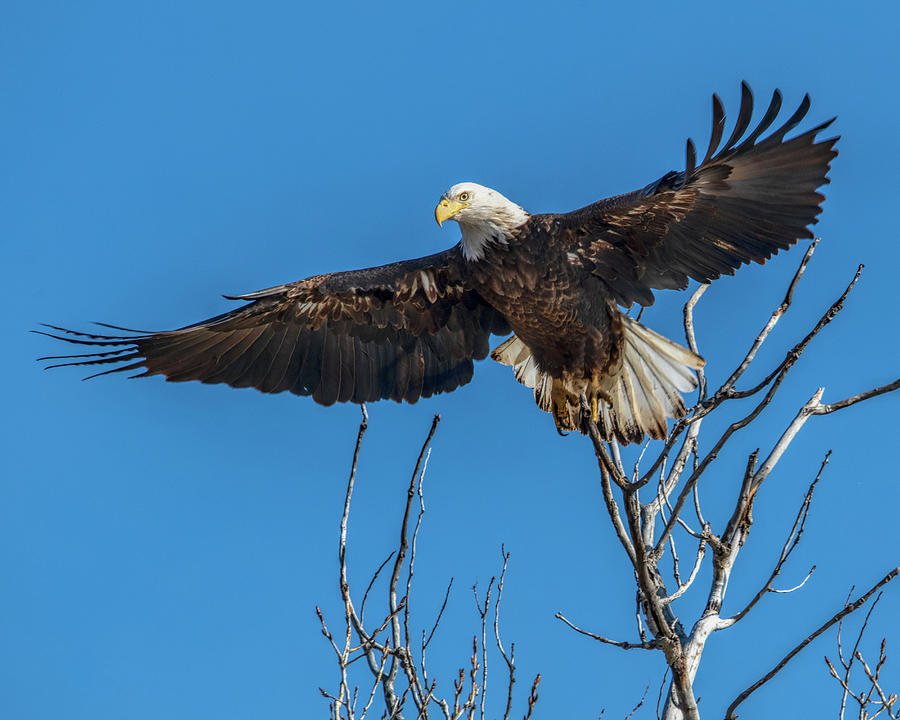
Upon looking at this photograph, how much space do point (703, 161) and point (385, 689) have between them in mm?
3001

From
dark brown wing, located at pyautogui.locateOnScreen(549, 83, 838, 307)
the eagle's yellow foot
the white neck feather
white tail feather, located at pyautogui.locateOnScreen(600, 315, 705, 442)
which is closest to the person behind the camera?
dark brown wing, located at pyautogui.locateOnScreen(549, 83, 838, 307)

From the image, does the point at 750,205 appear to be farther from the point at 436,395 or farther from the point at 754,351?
the point at 436,395

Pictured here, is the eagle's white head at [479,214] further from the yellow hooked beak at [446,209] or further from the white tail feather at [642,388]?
the white tail feather at [642,388]

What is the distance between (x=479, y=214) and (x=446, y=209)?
0.19 m

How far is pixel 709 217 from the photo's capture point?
17.9 ft

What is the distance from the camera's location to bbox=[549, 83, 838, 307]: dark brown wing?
5.14 meters

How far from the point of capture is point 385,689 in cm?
386

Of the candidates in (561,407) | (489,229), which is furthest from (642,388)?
(489,229)

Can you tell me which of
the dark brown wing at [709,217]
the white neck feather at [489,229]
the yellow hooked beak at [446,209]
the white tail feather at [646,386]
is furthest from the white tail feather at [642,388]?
the yellow hooked beak at [446,209]

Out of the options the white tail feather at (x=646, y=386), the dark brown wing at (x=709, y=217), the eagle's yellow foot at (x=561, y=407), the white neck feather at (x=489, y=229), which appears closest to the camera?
the dark brown wing at (x=709, y=217)

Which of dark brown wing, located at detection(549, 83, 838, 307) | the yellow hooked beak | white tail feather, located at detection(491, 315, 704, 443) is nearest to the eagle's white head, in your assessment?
the yellow hooked beak

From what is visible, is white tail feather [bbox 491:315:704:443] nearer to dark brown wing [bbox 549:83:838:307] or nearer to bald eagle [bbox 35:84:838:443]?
bald eagle [bbox 35:84:838:443]

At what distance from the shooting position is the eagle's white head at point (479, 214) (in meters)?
5.66

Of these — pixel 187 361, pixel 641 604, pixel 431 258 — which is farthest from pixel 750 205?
pixel 187 361
